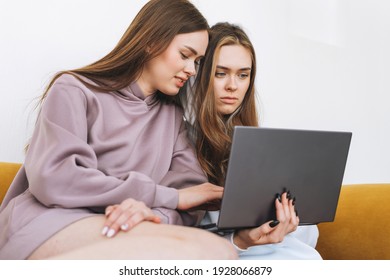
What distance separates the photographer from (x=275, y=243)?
4.36 ft

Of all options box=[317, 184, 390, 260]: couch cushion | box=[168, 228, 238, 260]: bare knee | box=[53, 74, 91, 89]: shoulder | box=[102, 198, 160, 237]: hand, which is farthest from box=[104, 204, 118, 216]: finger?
box=[317, 184, 390, 260]: couch cushion

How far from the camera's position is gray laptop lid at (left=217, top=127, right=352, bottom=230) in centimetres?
114

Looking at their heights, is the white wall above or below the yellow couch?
above

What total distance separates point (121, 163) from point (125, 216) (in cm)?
32

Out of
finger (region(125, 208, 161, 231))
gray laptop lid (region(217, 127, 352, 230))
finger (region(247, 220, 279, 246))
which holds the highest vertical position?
gray laptop lid (region(217, 127, 352, 230))

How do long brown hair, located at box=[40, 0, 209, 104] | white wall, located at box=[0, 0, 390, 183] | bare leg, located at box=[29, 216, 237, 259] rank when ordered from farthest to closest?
white wall, located at box=[0, 0, 390, 183], long brown hair, located at box=[40, 0, 209, 104], bare leg, located at box=[29, 216, 237, 259]

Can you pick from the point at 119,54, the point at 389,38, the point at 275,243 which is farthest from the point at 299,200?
the point at 389,38

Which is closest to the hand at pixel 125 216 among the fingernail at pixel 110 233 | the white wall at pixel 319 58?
the fingernail at pixel 110 233

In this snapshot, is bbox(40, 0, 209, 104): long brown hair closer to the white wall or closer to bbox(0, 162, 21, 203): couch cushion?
bbox(0, 162, 21, 203): couch cushion

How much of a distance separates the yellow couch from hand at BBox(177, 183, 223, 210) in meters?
0.45

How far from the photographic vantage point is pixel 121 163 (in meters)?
1.38
